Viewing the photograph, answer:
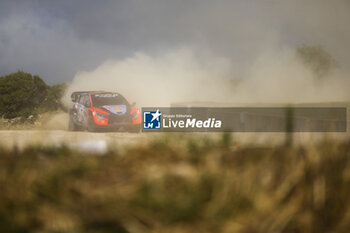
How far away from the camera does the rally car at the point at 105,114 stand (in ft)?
46.9

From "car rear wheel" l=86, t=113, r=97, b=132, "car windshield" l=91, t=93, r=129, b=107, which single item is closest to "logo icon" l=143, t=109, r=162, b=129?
"car rear wheel" l=86, t=113, r=97, b=132

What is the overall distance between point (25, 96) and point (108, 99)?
21834 mm

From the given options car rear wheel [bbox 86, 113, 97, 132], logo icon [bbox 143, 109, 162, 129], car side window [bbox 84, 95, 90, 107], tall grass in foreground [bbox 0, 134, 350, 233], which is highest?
car side window [bbox 84, 95, 90, 107]

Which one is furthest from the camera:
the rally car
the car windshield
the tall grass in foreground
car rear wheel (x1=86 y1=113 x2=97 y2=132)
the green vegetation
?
the green vegetation

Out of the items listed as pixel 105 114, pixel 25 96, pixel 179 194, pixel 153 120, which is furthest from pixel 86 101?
pixel 25 96

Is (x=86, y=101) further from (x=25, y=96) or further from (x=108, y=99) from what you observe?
(x=25, y=96)

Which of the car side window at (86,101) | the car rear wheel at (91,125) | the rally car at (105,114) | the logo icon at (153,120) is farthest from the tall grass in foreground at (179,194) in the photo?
the car side window at (86,101)

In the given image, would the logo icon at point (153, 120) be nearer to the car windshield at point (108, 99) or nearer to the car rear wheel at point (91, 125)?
the car rear wheel at point (91, 125)

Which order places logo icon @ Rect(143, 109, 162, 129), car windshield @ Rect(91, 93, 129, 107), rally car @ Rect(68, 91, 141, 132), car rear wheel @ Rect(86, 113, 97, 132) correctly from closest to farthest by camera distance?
logo icon @ Rect(143, 109, 162, 129) → car rear wheel @ Rect(86, 113, 97, 132) → rally car @ Rect(68, 91, 141, 132) → car windshield @ Rect(91, 93, 129, 107)

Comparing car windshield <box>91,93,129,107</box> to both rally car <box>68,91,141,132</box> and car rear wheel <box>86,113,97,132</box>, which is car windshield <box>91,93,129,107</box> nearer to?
rally car <box>68,91,141,132</box>

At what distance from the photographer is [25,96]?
33938mm

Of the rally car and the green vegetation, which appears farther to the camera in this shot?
the green vegetation

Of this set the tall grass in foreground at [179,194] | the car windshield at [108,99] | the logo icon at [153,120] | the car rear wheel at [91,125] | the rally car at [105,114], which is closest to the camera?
the tall grass in foreground at [179,194]

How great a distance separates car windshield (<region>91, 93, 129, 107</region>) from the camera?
1498cm
